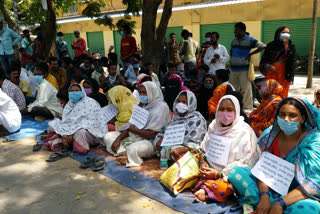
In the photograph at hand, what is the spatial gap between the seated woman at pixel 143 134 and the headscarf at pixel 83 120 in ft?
0.89

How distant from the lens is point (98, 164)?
3963mm

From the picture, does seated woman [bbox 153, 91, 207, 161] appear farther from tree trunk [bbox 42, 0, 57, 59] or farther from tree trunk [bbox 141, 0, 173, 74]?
tree trunk [bbox 42, 0, 57, 59]

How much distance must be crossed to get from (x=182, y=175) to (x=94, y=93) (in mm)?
3122

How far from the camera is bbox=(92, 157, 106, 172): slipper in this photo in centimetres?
390

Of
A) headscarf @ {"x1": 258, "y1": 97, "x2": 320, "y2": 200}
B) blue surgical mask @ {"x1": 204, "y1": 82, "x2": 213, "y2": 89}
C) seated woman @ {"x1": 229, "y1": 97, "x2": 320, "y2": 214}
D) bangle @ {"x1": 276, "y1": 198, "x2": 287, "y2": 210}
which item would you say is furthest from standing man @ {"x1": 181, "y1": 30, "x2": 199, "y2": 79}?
bangle @ {"x1": 276, "y1": 198, "x2": 287, "y2": 210}

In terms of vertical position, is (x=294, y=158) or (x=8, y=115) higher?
(x=294, y=158)

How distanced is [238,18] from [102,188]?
11.9 m

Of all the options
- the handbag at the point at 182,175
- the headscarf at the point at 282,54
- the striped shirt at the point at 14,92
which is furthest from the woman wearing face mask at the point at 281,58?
the striped shirt at the point at 14,92

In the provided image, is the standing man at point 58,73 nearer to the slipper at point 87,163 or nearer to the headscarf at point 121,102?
the headscarf at point 121,102

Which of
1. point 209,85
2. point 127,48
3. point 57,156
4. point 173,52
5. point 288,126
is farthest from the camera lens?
point 173,52

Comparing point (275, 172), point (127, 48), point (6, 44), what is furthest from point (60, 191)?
point (6, 44)

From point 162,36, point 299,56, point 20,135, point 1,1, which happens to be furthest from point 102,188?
point 299,56

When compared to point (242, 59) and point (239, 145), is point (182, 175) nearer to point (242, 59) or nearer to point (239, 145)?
point (239, 145)

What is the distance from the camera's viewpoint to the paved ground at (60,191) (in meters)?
3.07
